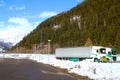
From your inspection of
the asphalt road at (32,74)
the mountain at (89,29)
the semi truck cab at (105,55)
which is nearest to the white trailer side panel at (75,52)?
the semi truck cab at (105,55)

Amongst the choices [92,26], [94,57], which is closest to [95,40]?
[92,26]

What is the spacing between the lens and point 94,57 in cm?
5612

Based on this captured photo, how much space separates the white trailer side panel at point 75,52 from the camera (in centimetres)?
6153

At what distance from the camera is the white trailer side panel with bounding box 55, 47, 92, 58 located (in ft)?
202

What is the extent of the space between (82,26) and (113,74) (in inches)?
5559

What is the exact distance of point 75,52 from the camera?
69.1 meters

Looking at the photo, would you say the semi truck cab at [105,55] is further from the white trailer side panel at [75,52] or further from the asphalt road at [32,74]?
the asphalt road at [32,74]

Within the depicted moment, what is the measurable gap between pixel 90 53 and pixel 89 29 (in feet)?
274

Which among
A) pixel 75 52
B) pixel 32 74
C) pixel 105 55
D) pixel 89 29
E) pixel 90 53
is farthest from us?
pixel 89 29

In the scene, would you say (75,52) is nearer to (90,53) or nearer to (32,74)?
(90,53)

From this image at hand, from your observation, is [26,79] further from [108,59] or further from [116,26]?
[116,26]

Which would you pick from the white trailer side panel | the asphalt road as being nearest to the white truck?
the white trailer side panel

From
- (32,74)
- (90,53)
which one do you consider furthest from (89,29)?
(32,74)

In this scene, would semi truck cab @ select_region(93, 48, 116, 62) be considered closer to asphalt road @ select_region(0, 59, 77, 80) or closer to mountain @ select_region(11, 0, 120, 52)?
asphalt road @ select_region(0, 59, 77, 80)
